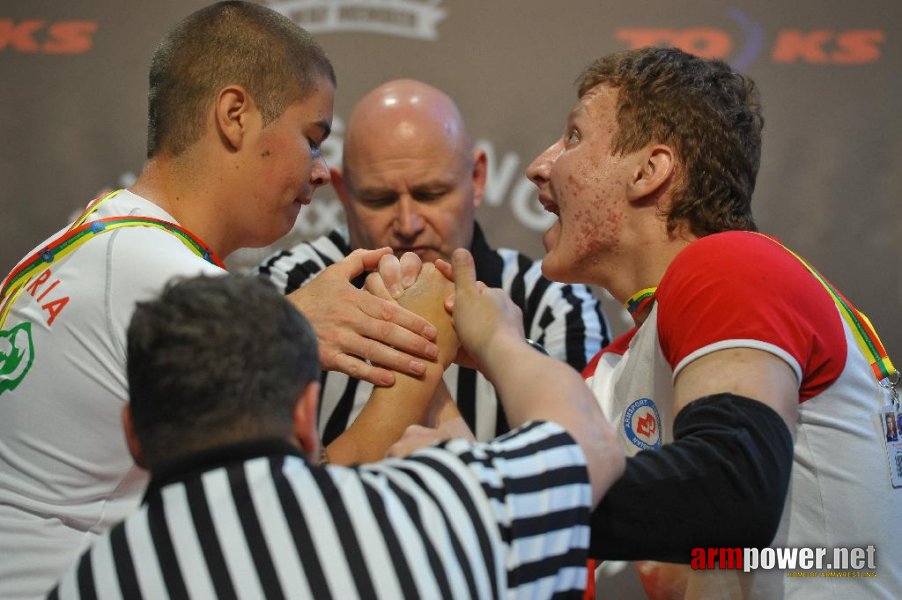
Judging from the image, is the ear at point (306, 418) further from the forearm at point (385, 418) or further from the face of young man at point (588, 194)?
the face of young man at point (588, 194)

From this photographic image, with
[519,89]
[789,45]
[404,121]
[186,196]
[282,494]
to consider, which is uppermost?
[789,45]

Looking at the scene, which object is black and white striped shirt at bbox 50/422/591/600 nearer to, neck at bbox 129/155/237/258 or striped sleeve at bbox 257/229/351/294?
neck at bbox 129/155/237/258

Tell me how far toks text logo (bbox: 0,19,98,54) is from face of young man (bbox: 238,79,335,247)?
1.64 meters

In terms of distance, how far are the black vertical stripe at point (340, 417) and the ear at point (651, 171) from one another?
984mm

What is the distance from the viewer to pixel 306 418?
102 centimetres

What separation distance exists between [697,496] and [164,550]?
1.95ft

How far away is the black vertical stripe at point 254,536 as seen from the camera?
2.95 ft

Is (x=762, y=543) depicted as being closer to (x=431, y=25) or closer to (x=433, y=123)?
(x=433, y=123)

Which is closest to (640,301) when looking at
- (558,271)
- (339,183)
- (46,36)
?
(558,271)

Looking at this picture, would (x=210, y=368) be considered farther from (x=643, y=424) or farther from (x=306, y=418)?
(x=643, y=424)

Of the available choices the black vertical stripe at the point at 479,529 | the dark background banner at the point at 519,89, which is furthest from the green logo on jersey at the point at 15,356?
the dark background banner at the point at 519,89

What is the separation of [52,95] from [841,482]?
2.71 meters

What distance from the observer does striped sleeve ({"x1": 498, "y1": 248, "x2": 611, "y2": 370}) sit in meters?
2.81

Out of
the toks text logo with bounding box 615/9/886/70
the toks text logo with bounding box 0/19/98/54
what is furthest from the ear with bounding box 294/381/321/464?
the toks text logo with bounding box 0/19/98/54
